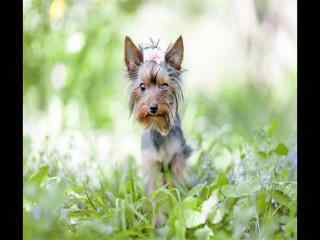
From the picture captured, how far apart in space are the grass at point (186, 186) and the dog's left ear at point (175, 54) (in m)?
0.39

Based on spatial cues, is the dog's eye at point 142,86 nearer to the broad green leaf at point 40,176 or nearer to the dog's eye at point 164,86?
the dog's eye at point 164,86

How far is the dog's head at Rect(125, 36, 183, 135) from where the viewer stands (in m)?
3.36

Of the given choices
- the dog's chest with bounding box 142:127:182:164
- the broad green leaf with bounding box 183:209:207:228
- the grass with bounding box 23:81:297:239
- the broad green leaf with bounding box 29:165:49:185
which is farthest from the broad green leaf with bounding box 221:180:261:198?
the broad green leaf with bounding box 29:165:49:185

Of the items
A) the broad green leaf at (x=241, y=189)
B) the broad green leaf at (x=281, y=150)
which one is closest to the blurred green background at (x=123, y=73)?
the broad green leaf at (x=281, y=150)

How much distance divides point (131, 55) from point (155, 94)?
0.17 meters

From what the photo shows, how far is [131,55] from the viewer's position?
11.1ft

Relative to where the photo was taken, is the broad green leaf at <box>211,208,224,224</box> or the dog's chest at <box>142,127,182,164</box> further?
the dog's chest at <box>142,127,182,164</box>

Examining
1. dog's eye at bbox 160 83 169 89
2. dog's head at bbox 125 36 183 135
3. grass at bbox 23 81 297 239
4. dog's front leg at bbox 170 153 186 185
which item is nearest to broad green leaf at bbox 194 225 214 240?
grass at bbox 23 81 297 239

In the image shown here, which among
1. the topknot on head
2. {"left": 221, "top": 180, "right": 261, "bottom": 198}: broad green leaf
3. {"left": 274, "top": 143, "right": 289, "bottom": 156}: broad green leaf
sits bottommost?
{"left": 221, "top": 180, "right": 261, "bottom": 198}: broad green leaf

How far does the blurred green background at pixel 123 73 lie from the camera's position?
3.64m

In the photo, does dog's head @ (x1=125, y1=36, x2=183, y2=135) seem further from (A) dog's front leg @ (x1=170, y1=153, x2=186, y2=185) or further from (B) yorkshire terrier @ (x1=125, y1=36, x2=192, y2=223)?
(A) dog's front leg @ (x1=170, y1=153, x2=186, y2=185)

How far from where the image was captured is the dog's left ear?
132 inches

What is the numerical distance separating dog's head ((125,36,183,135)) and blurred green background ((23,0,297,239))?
0.27ft

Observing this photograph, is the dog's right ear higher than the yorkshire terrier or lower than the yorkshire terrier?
higher
